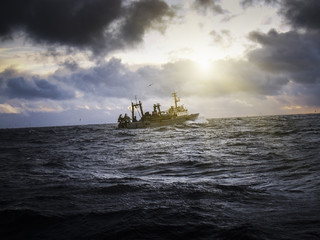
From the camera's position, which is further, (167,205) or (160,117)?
(160,117)

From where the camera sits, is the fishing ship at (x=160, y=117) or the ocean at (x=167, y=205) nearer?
the ocean at (x=167, y=205)

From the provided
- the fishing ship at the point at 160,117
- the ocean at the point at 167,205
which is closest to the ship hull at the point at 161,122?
the fishing ship at the point at 160,117

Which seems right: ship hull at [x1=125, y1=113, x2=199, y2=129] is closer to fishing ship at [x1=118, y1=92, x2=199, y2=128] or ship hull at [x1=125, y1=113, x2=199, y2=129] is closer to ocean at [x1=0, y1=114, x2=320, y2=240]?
fishing ship at [x1=118, y1=92, x2=199, y2=128]

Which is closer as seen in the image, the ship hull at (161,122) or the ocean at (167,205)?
the ocean at (167,205)

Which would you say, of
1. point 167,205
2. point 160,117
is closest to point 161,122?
point 160,117

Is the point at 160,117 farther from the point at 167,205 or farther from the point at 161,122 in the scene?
the point at 167,205

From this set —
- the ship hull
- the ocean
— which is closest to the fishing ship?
the ship hull

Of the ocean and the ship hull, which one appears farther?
the ship hull

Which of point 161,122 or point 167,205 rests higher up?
point 161,122

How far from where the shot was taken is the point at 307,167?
343 inches

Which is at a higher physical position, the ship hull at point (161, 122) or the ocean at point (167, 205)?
the ship hull at point (161, 122)

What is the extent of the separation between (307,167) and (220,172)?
3.33 meters

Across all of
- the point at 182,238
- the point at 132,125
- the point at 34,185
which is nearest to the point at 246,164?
the point at 182,238

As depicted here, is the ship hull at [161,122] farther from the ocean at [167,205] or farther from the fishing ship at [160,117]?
the ocean at [167,205]
